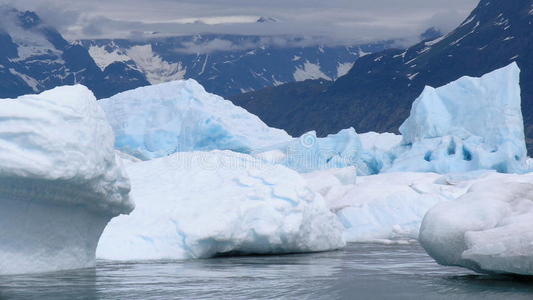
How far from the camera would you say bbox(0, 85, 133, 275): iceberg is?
44.8 ft

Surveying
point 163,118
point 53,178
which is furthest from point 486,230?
point 163,118

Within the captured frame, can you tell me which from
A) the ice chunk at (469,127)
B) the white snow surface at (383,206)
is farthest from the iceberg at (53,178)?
the ice chunk at (469,127)

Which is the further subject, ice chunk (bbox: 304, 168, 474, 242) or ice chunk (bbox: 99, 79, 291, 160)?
ice chunk (bbox: 99, 79, 291, 160)

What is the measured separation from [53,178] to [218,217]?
18.9 feet

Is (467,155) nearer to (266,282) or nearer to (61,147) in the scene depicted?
(266,282)

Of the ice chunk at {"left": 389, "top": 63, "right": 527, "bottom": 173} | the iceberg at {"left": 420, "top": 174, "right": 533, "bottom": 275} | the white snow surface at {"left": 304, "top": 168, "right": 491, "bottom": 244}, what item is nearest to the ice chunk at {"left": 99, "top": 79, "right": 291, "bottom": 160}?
the ice chunk at {"left": 389, "top": 63, "right": 527, "bottom": 173}

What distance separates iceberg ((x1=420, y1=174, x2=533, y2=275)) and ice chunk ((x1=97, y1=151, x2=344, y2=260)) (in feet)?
19.2

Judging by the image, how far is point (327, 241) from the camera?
21.8 metres

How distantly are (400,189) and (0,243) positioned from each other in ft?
64.8

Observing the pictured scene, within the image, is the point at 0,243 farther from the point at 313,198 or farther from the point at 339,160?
the point at 339,160

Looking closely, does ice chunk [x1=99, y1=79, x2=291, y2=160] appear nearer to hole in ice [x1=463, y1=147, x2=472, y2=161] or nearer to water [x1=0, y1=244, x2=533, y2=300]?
hole in ice [x1=463, y1=147, x2=472, y2=161]

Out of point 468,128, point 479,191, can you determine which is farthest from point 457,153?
point 479,191

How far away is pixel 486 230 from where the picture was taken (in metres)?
12.7

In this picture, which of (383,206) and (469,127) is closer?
(383,206)
